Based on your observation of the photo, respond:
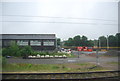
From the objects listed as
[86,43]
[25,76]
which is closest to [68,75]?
[25,76]

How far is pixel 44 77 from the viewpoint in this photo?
4840 mm

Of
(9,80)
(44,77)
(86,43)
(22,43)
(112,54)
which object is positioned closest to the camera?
(9,80)

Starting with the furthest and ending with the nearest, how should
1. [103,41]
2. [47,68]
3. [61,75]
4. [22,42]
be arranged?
[103,41] < [22,42] < [47,68] < [61,75]

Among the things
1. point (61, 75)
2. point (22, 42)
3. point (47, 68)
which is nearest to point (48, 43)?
point (22, 42)

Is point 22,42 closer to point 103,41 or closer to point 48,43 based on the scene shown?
point 48,43

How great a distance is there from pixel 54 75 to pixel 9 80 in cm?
204

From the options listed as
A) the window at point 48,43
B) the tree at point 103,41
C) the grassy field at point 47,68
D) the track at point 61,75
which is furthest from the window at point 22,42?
the tree at point 103,41

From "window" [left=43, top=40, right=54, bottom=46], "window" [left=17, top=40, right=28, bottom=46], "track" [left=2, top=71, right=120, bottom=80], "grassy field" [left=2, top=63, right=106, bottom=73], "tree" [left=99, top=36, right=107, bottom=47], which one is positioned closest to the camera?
"track" [left=2, top=71, right=120, bottom=80]

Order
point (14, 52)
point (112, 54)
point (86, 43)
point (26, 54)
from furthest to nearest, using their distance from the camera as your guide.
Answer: point (86, 43) → point (112, 54) → point (26, 54) → point (14, 52)

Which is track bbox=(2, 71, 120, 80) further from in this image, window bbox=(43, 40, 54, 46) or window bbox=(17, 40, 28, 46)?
window bbox=(43, 40, 54, 46)

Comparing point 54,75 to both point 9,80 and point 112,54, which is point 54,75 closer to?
point 9,80

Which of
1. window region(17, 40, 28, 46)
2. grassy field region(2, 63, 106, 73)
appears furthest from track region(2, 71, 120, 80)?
window region(17, 40, 28, 46)

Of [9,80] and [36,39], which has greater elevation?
[36,39]

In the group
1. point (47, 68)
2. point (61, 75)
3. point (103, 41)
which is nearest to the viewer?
point (61, 75)
